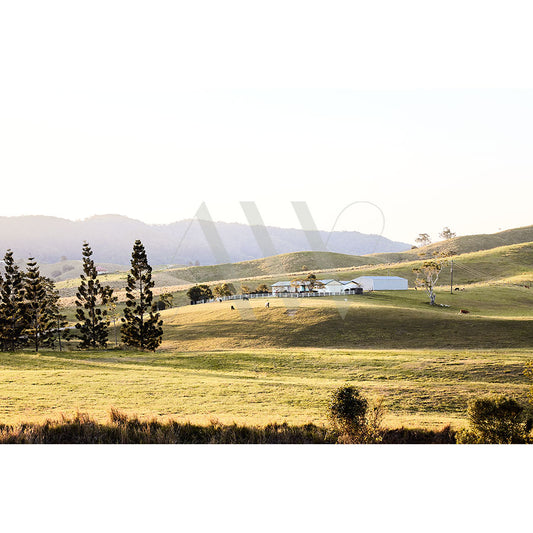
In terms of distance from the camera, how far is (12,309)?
2020 centimetres

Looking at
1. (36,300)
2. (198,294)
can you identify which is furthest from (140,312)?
(198,294)

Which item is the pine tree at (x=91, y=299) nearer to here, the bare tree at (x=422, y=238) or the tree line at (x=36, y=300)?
the tree line at (x=36, y=300)

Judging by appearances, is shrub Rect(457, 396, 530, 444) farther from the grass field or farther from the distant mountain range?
the distant mountain range

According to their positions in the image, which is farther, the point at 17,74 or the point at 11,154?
the point at 11,154

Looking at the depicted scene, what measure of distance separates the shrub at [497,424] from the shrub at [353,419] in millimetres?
1509

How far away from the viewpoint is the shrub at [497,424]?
22.4ft

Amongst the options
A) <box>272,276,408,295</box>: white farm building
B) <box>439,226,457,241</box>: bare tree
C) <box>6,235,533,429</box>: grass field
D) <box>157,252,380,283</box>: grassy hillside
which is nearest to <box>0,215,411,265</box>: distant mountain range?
<box>439,226,457,241</box>: bare tree

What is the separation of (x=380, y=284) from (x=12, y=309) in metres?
36.5

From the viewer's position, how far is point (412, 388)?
990cm

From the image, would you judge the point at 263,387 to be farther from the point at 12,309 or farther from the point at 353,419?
the point at 12,309

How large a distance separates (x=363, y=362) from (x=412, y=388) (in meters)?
4.54

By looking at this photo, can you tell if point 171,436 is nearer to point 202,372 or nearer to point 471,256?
point 202,372

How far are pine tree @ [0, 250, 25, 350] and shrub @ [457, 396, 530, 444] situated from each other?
63.1ft
